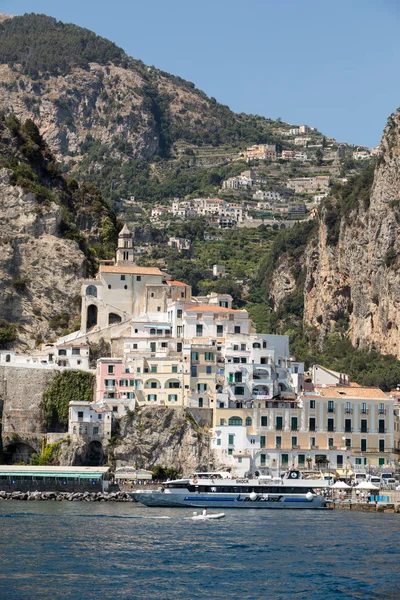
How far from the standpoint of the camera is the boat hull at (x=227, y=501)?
82.2 metres

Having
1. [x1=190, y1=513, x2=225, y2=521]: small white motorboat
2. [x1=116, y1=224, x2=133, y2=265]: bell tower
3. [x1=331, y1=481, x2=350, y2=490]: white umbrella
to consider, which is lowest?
[x1=190, y1=513, x2=225, y2=521]: small white motorboat

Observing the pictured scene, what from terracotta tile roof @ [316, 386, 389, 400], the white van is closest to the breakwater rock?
the white van

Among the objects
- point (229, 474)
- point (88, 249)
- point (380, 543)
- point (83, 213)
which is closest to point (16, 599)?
point (380, 543)

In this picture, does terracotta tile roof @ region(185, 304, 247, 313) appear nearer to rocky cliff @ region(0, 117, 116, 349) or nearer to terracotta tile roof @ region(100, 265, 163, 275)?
terracotta tile roof @ region(100, 265, 163, 275)

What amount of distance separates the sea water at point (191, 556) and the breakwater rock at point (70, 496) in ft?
25.5

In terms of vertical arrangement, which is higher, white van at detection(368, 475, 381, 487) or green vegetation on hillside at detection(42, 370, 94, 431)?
green vegetation on hillside at detection(42, 370, 94, 431)

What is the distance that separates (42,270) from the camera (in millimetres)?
109000

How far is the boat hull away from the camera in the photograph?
270 ft

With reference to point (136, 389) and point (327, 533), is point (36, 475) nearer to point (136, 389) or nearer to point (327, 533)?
point (136, 389)

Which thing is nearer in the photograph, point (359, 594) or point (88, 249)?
point (359, 594)

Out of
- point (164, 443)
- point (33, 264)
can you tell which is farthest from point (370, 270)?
point (164, 443)

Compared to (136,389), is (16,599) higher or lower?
lower

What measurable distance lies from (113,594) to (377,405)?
4758cm

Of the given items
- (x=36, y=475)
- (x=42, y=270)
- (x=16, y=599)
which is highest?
(x=42, y=270)
